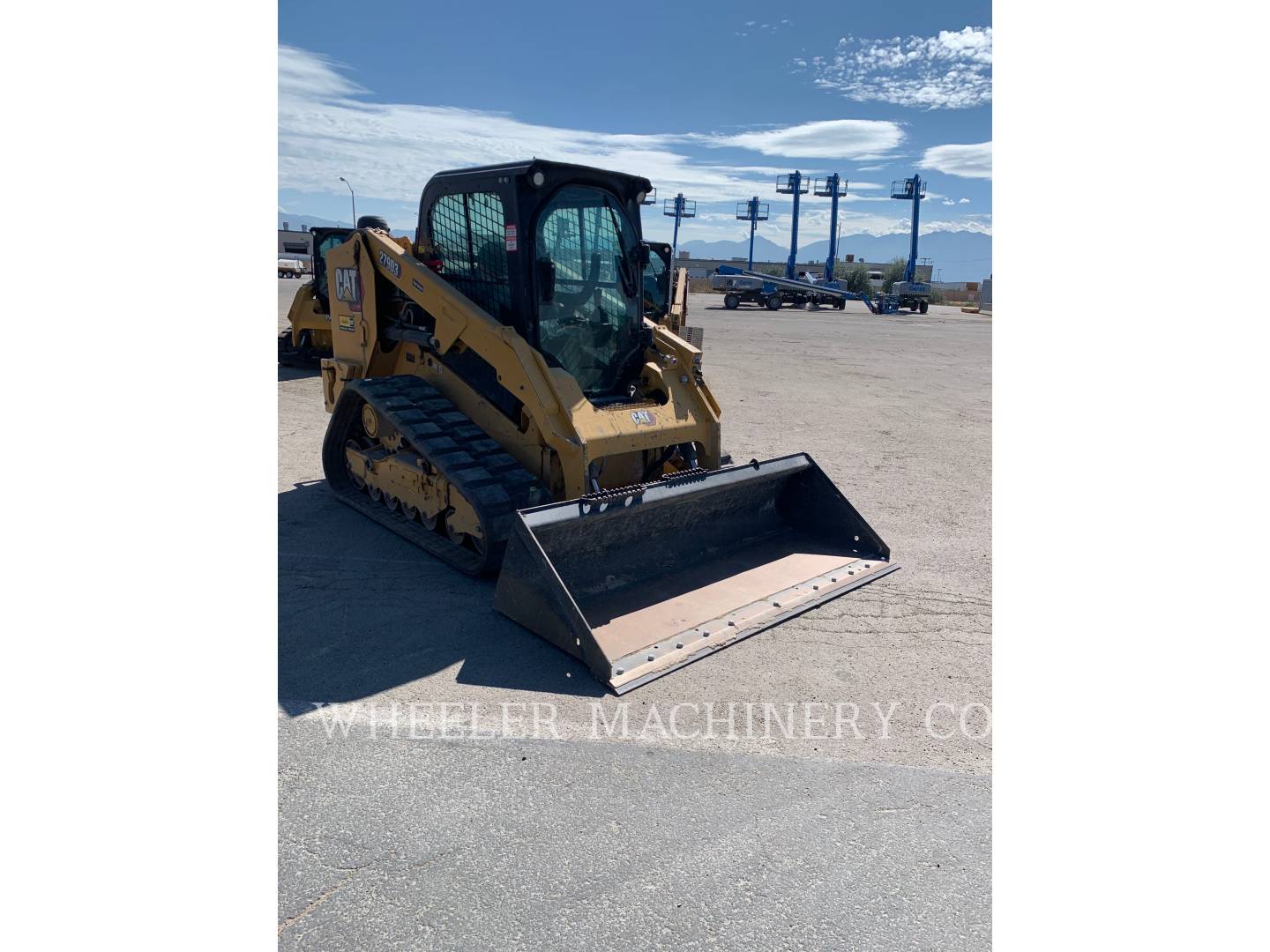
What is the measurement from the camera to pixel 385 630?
4516 millimetres

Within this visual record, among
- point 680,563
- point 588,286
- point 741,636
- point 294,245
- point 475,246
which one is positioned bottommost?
point 741,636

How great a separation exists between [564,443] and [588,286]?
4.78ft

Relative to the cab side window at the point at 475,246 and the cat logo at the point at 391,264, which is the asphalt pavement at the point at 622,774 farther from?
the cat logo at the point at 391,264

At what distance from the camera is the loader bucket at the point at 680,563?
169 inches

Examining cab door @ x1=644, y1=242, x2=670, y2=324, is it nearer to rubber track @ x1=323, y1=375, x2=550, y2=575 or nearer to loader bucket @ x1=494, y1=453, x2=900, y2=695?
rubber track @ x1=323, y1=375, x2=550, y2=575

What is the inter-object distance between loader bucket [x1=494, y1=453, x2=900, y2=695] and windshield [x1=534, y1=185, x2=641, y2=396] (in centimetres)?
140

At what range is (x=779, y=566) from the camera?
17.8 ft

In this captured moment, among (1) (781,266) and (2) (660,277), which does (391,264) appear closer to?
(2) (660,277)

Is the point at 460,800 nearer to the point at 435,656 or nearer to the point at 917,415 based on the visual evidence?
the point at 435,656

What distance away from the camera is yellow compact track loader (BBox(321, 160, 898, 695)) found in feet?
15.5

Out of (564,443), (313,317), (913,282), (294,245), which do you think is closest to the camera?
(564,443)

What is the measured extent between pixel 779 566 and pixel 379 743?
2.88 meters

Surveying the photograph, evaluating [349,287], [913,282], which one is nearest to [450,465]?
[349,287]

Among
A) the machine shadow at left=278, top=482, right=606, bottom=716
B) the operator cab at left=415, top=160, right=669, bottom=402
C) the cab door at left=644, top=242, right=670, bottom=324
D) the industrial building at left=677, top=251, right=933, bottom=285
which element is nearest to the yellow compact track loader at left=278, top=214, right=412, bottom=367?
the cab door at left=644, top=242, right=670, bottom=324
